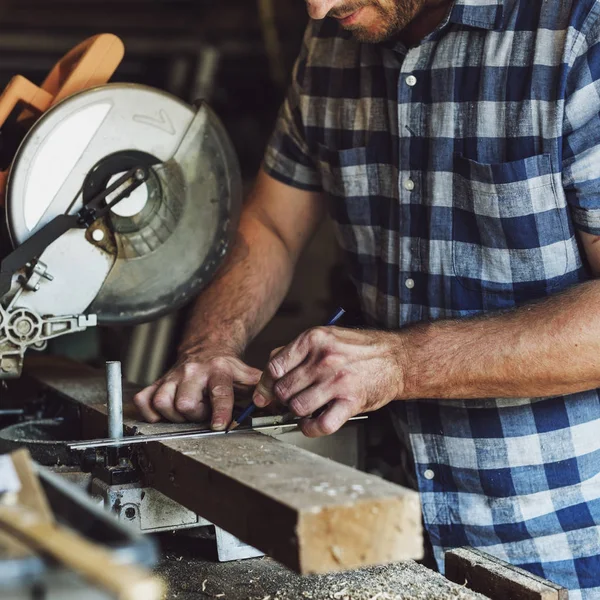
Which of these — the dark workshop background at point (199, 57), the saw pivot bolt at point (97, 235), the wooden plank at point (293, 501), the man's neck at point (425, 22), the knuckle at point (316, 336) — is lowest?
the wooden plank at point (293, 501)

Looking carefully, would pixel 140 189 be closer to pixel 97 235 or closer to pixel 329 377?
pixel 97 235

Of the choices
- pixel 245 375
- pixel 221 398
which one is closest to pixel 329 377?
pixel 221 398

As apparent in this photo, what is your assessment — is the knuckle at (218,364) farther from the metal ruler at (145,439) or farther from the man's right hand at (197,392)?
Answer: the metal ruler at (145,439)

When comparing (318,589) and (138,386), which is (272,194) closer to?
(138,386)

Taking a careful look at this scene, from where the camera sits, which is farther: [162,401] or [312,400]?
[162,401]

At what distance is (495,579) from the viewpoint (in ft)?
4.55

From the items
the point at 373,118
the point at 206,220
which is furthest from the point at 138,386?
the point at 373,118

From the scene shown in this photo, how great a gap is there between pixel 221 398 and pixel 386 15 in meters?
0.78

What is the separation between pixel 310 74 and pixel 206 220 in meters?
0.52

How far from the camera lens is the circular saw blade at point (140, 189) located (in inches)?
61.9

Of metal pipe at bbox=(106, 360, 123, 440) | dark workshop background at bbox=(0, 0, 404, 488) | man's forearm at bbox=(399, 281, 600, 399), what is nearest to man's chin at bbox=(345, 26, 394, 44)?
man's forearm at bbox=(399, 281, 600, 399)

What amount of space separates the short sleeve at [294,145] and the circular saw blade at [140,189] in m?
0.37

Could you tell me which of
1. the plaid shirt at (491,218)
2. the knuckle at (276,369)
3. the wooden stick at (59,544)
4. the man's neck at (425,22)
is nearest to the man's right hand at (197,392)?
the knuckle at (276,369)

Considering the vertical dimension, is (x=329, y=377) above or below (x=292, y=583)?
above
